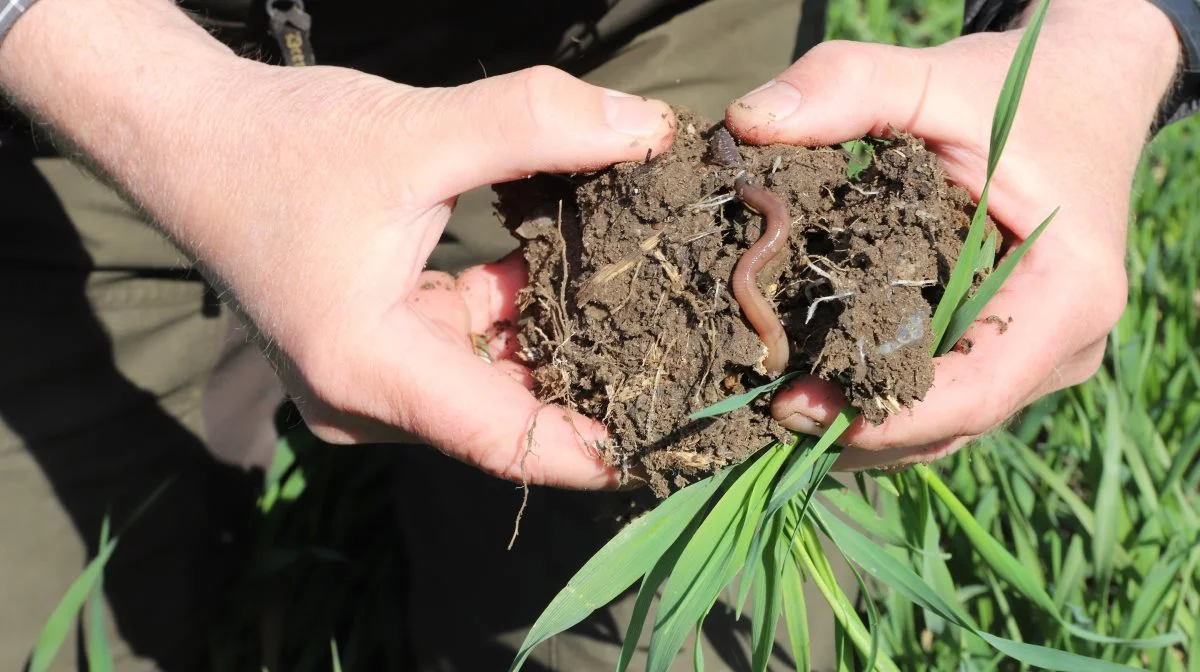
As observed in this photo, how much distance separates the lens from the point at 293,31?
6.20 feet

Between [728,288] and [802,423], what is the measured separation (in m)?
0.25

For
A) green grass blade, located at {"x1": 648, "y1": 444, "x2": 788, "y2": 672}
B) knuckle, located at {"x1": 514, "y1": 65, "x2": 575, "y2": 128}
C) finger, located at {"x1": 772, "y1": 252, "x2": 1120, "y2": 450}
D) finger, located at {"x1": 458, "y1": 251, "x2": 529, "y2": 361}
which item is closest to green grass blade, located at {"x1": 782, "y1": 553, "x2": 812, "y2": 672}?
green grass blade, located at {"x1": 648, "y1": 444, "x2": 788, "y2": 672}

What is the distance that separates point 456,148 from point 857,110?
0.67 m

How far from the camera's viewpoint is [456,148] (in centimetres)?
134

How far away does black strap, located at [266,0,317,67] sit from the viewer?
6.12 ft

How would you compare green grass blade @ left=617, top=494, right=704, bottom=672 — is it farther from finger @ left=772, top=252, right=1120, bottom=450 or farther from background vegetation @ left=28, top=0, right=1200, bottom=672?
background vegetation @ left=28, top=0, right=1200, bottom=672

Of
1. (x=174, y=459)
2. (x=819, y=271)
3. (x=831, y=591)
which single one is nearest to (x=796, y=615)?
(x=831, y=591)

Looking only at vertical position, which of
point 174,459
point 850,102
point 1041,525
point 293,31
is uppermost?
point 293,31

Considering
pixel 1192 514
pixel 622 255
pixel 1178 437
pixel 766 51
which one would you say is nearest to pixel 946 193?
pixel 622 255

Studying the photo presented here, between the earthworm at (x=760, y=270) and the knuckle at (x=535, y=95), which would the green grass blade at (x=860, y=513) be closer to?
the earthworm at (x=760, y=270)

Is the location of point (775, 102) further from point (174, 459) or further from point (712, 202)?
point (174, 459)

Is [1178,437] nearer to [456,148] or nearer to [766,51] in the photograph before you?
[766,51]

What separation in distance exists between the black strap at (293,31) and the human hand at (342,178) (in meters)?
0.30

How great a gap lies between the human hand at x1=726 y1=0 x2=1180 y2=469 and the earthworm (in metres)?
0.07
